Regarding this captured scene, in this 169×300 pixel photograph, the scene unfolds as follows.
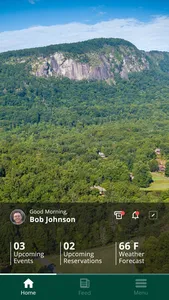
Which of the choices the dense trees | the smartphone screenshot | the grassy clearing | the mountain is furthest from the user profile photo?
the mountain

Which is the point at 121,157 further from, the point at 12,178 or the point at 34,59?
the point at 34,59

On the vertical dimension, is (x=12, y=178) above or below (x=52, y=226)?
below

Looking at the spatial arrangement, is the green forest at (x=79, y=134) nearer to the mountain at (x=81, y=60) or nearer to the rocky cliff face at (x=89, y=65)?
the mountain at (x=81, y=60)

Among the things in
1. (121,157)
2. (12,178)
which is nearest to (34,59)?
(121,157)
